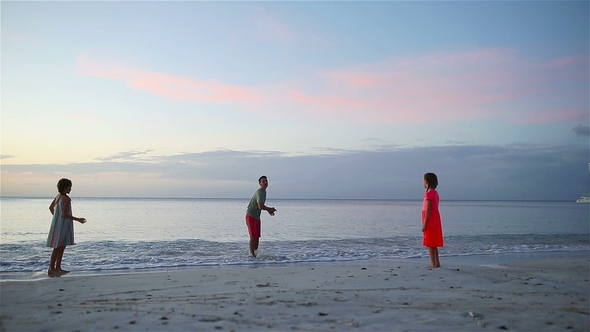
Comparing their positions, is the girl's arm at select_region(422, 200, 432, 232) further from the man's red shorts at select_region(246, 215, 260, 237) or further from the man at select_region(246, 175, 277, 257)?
the man's red shorts at select_region(246, 215, 260, 237)

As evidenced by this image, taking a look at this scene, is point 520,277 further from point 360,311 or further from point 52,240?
point 52,240

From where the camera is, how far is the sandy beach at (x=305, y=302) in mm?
4508

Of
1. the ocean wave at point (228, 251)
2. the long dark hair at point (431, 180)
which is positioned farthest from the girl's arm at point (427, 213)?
the ocean wave at point (228, 251)

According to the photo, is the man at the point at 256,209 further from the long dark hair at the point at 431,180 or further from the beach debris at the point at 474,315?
the beach debris at the point at 474,315

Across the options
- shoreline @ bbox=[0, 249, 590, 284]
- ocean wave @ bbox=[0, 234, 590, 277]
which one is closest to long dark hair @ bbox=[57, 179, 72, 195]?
shoreline @ bbox=[0, 249, 590, 284]

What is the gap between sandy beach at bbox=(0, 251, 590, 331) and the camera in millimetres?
4508

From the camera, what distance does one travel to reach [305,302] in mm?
5465

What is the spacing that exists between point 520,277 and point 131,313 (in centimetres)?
641

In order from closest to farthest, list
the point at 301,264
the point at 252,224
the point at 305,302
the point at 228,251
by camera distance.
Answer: the point at 305,302, the point at 301,264, the point at 252,224, the point at 228,251

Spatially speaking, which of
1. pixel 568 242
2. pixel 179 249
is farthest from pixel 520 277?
pixel 568 242

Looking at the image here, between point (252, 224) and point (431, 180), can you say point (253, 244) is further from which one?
point (431, 180)

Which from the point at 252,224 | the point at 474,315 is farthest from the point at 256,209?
the point at 474,315

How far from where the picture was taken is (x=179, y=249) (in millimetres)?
13617

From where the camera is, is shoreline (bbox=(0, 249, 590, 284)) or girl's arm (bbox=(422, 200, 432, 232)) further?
shoreline (bbox=(0, 249, 590, 284))
